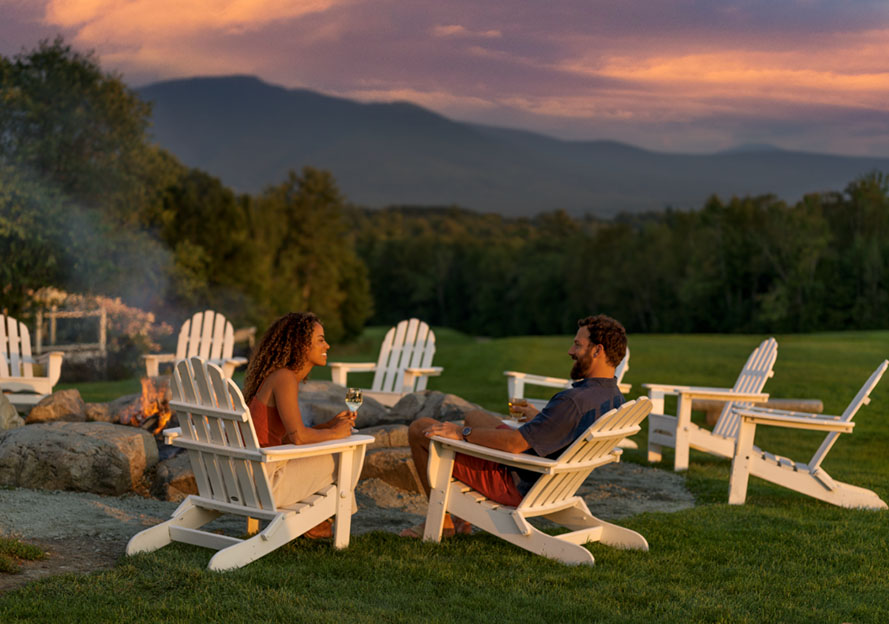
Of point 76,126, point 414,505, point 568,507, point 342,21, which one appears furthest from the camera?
point 76,126

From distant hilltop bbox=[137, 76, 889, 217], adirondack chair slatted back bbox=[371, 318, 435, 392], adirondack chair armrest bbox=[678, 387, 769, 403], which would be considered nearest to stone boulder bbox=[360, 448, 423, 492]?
adirondack chair armrest bbox=[678, 387, 769, 403]

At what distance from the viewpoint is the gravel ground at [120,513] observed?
12.9 feet

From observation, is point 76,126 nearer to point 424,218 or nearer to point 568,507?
point 568,507

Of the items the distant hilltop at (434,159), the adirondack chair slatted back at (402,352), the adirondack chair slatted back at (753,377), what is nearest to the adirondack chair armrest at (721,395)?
the adirondack chair slatted back at (753,377)

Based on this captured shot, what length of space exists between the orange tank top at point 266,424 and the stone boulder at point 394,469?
63.6 inches

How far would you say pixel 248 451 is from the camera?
12.3 feet

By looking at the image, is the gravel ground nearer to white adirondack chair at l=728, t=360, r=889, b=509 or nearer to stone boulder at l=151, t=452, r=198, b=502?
stone boulder at l=151, t=452, r=198, b=502

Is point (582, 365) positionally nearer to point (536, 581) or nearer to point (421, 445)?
point (421, 445)

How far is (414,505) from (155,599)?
2.28 metres

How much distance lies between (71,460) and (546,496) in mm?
2813

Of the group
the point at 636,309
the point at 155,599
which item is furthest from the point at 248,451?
the point at 636,309

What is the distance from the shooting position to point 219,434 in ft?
12.8

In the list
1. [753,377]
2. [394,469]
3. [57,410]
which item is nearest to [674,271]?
[753,377]

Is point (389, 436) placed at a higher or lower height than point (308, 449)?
lower
